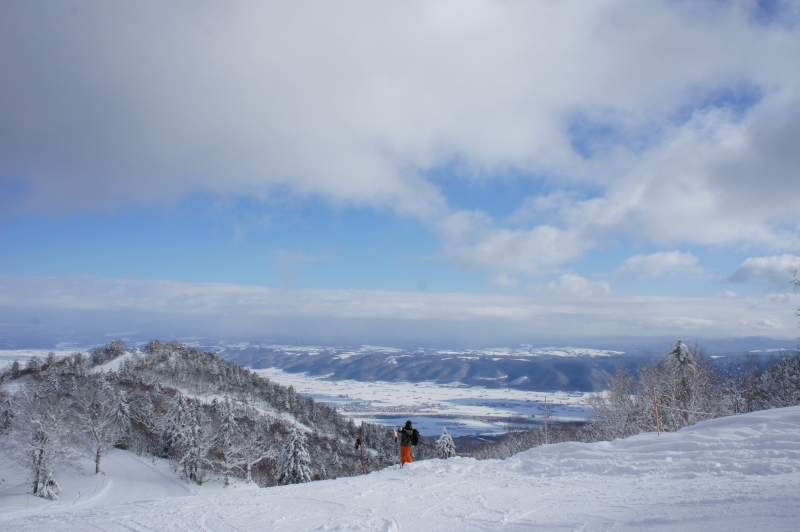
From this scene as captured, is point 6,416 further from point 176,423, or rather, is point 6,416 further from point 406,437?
point 406,437

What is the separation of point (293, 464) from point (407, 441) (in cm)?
2844

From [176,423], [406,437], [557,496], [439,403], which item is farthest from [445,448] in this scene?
Answer: [439,403]

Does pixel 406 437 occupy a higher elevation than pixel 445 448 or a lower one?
higher

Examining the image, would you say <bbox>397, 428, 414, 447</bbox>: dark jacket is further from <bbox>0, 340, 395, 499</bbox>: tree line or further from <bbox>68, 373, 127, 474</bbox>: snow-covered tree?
<bbox>68, 373, 127, 474</bbox>: snow-covered tree

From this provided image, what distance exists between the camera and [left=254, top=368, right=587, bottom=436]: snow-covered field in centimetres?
10038

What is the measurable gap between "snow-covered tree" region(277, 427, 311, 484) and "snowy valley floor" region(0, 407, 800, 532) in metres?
29.8

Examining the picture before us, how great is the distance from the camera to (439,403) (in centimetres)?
13525

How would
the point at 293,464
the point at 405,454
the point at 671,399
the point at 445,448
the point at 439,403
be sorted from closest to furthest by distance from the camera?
the point at 405,454 → the point at 671,399 → the point at 445,448 → the point at 293,464 → the point at 439,403

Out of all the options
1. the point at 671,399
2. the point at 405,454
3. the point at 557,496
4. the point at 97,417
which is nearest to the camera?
the point at 557,496

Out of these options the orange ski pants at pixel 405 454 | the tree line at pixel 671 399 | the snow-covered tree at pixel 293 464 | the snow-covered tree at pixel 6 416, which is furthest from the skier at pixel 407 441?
the snow-covered tree at pixel 6 416

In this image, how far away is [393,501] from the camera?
27.4ft

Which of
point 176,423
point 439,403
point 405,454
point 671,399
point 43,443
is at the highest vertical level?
point 405,454

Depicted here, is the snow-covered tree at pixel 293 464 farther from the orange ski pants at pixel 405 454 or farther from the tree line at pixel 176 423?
the orange ski pants at pixel 405 454

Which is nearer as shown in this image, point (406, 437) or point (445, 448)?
point (406, 437)
